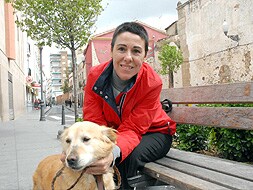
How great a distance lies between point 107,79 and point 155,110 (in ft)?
1.79

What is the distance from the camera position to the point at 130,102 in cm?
265

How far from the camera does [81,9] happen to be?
961cm

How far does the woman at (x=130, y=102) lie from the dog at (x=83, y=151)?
27 centimetres

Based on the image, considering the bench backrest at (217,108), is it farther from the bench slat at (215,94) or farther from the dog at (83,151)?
the dog at (83,151)

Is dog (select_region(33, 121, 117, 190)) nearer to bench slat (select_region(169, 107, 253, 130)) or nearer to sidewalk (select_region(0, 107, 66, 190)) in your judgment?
bench slat (select_region(169, 107, 253, 130))

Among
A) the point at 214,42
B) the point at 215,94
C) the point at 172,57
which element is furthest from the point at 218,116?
the point at 172,57

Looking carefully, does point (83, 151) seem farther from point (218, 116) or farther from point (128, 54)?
point (218, 116)

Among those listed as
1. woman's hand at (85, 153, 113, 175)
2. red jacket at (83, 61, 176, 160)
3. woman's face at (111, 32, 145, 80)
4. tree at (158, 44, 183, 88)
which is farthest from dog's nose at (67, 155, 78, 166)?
tree at (158, 44, 183, 88)

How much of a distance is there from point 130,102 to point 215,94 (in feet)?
3.45

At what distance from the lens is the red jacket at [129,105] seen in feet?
8.49

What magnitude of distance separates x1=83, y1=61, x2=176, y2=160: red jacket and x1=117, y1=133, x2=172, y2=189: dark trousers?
0.26 feet

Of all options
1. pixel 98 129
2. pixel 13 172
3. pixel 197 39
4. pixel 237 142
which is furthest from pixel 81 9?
pixel 197 39

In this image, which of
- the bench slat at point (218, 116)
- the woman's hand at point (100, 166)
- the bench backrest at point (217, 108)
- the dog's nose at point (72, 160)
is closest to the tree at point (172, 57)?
the bench backrest at point (217, 108)

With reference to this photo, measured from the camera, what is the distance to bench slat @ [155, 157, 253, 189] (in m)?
1.82
